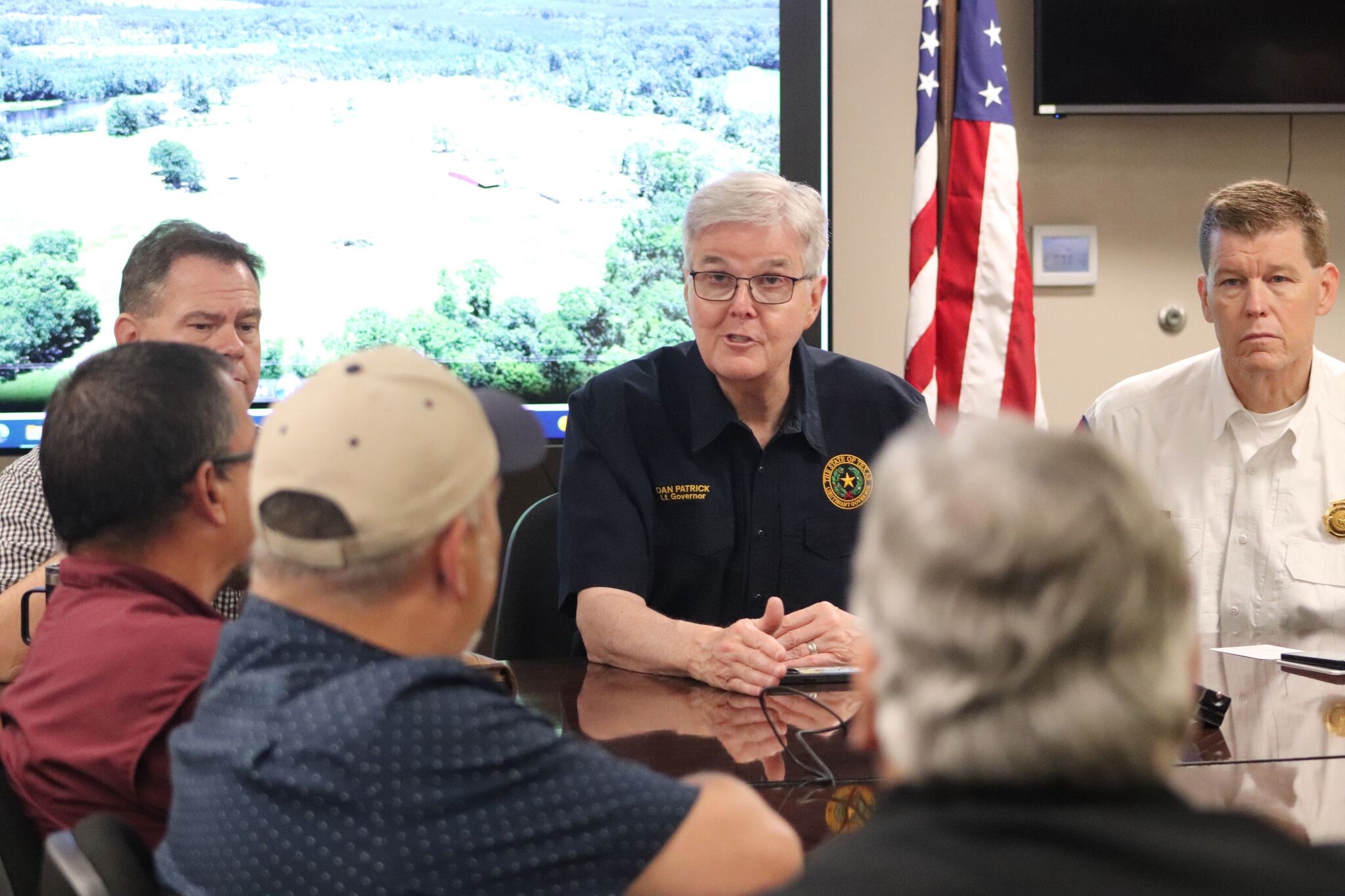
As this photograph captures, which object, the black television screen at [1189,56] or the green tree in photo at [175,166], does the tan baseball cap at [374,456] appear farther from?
the black television screen at [1189,56]

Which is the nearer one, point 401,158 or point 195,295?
point 195,295

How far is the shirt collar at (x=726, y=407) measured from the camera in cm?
250

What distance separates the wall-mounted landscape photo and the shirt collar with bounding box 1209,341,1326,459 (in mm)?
1496

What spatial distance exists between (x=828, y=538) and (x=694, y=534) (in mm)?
265

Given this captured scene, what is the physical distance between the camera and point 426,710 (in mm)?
996

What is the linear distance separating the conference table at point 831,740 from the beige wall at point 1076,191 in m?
1.91

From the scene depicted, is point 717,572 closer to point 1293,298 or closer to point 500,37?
point 1293,298

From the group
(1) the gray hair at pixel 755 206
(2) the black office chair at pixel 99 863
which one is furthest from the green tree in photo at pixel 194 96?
(2) the black office chair at pixel 99 863

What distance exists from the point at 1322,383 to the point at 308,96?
8.89ft

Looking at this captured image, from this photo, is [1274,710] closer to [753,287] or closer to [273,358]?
[753,287]

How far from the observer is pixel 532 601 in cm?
257

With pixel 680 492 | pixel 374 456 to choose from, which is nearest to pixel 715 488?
pixel 680 492

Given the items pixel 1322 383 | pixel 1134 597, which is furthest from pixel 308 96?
pixel 1134 597

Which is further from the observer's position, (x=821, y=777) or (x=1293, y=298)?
(x=1293, y=298)
